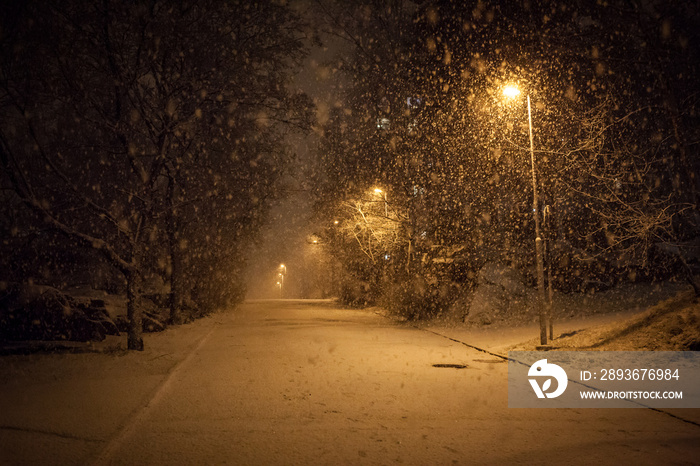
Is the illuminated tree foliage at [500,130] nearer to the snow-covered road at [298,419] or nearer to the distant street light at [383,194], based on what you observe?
the distant street light at [383,194]

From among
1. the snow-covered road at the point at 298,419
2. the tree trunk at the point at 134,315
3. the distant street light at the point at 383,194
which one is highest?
the distant street light at the point at 383,194

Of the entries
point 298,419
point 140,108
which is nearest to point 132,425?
point 298,419

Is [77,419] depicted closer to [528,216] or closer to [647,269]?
[647,269]

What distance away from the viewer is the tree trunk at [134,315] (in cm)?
1296

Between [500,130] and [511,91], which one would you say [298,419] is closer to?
[511,91]

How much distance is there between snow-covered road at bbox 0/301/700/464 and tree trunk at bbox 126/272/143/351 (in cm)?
194

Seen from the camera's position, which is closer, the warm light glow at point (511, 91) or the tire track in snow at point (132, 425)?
the tire track in snow at point (132, 425)

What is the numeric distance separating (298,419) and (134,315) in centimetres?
837

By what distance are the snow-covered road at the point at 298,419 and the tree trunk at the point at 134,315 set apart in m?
1.94

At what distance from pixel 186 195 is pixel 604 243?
18.3 metres

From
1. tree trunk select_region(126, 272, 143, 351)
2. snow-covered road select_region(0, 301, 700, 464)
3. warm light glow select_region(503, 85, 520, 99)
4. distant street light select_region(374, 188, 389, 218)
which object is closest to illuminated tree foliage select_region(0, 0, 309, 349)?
tree trunk select_region(126, 272, 143, 351)

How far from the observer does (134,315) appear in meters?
13.1

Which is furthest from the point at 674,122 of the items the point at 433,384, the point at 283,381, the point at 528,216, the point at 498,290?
the point at 528,216

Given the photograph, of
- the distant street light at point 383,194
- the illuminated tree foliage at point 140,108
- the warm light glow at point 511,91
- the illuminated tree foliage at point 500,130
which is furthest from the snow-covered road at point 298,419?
the distant street light at point 383,194
